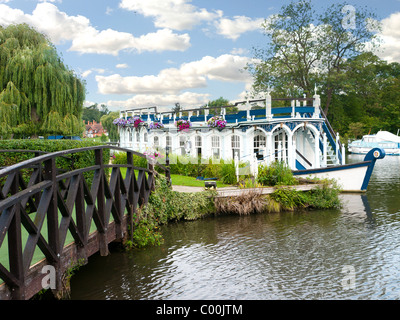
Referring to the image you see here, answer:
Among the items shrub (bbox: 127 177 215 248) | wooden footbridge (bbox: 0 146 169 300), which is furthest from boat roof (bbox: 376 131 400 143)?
wooden footbridge (bbox: 0 146 169 300)

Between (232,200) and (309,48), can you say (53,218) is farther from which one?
(309,48)

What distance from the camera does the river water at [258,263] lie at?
Result: 26.0ft

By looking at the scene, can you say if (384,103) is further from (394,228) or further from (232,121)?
(394,228)

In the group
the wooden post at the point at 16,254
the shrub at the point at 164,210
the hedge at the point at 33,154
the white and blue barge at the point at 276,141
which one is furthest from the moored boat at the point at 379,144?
the wooden post at the point at 16,254

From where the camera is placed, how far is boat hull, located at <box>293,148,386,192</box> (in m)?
18.2

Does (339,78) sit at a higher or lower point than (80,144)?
higher

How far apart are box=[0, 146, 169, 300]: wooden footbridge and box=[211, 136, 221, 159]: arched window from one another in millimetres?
12092

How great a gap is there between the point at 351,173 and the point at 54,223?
1627 cm

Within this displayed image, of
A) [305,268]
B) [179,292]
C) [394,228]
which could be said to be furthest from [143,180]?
[394,228]

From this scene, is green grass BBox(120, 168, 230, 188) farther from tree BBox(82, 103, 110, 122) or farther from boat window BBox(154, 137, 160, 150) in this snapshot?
tree BBox(82, 103, 110, 122)

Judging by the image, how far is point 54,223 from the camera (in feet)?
20.1
